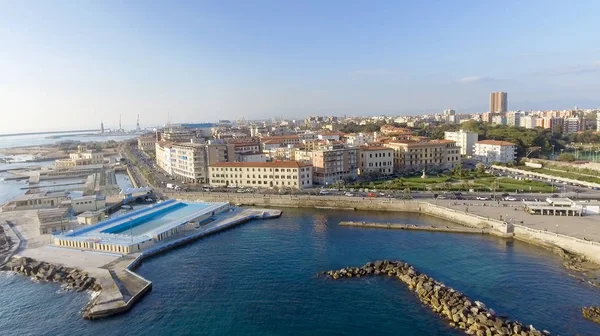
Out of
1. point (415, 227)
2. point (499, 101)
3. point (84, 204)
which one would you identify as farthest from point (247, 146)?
point (499, 101)

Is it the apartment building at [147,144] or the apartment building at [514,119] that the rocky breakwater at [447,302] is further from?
the apartment building at [514,119]

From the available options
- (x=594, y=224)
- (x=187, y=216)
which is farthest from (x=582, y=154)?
(x=187, y=216)

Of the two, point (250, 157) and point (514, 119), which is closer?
point (250, 157)

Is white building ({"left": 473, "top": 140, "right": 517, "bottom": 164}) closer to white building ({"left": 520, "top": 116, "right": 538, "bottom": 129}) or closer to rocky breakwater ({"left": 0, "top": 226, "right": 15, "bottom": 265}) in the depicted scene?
white building ({"left": 520, "top": 116, "right": 538, "bottom": 129})

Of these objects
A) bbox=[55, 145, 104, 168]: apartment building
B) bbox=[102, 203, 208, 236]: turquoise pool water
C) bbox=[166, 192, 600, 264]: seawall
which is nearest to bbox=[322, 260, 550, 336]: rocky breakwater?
bbox=[166, 192, 600, 264]: seawall

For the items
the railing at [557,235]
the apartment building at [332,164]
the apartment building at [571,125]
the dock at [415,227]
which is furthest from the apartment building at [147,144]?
the apartment building at [571,125]

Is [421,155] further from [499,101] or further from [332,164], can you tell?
[499,101]

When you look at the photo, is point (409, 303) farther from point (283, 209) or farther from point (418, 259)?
point (283, 209)
